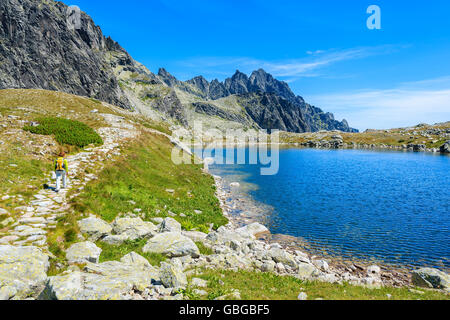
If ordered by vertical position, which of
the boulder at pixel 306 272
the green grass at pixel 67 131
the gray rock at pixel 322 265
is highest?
the green grass at pixel 67 131

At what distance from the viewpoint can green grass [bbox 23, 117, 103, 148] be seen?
30062 millimetres

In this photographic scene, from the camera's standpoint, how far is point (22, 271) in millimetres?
9438

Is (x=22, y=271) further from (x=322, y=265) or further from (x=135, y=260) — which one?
(x=322, y=265)

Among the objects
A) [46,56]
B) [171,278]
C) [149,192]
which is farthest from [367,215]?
[46,56]

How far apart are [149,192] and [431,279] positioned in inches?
1029

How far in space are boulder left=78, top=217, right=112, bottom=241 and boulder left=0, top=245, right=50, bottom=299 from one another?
3.83 meters

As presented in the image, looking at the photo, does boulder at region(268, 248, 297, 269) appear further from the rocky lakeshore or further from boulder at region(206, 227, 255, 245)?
boulder at region(206, 227, 255, 245)

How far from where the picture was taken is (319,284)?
1386cm

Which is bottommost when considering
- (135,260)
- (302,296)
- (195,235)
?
(195,235)

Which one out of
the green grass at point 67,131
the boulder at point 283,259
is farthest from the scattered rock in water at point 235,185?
the boulder at point 283,259

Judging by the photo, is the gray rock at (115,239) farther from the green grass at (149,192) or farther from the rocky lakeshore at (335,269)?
the rocky lakeshore at (335,269)

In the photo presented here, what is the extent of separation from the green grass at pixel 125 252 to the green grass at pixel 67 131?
2135cm

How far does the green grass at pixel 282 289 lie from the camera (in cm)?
1077
